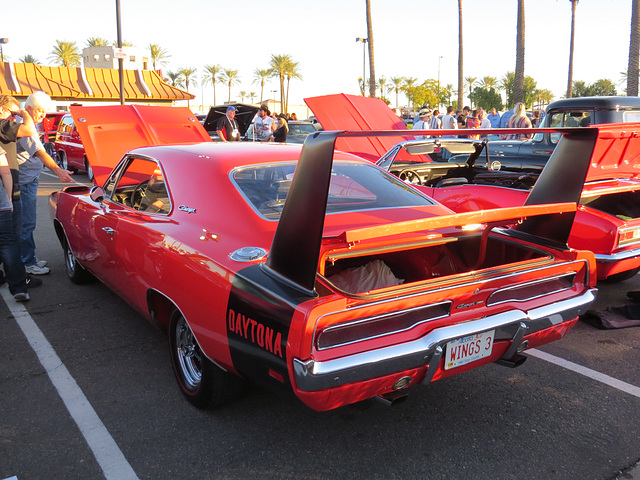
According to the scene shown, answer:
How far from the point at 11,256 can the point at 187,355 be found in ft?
8.61

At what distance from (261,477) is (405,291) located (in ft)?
A: 3.65

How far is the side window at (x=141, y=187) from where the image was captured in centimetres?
365

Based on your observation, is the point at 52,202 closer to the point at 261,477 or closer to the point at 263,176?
the point at 263,176

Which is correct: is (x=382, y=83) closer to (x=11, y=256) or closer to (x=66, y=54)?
(x=66, y=54)

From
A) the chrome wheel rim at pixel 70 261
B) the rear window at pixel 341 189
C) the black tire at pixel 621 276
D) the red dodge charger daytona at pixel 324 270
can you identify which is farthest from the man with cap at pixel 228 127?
the rear window at pixel 341 189

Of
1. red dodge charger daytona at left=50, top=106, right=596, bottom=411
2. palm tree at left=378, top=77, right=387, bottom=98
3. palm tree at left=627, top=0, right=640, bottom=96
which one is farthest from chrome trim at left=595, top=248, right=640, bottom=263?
palm tree at left=378, top=77, right=387, bottom=98

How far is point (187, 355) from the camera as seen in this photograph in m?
3.30

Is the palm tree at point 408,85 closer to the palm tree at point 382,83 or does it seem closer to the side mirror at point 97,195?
the palm tree at point 382,83

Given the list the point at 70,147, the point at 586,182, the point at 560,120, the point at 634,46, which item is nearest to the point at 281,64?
the point at 634,46

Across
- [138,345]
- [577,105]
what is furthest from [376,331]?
[577,105]

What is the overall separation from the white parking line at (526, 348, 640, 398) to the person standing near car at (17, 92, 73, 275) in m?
4.54

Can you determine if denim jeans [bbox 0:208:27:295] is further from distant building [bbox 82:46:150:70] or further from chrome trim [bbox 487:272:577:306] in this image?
distant building [bbox 82:46:150:70]

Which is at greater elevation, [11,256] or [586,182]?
[586,182]

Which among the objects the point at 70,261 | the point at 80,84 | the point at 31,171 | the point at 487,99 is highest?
the point at 487,99
